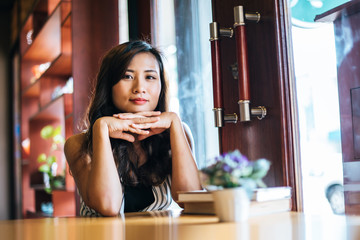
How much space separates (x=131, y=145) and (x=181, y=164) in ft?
0.99

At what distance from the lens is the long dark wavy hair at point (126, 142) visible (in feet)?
5.92

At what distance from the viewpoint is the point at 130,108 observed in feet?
5.87

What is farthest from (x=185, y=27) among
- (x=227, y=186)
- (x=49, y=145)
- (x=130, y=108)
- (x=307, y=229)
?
(x=49, y=145)

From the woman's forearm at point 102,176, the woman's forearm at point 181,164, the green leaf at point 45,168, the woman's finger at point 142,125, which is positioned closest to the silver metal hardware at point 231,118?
the woman's forearm at point 181,164

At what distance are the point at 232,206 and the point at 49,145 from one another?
4.13 metres

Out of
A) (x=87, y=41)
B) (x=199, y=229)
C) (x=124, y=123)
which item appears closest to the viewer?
(x=199, y=229)

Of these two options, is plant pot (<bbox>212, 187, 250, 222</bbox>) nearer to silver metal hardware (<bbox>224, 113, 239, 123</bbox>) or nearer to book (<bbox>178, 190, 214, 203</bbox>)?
book (<bbox>178, 190, 214, 203</bbox>)

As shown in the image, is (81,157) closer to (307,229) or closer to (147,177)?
(147,177)

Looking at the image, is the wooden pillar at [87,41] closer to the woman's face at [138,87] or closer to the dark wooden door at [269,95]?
the woman's face at [138,87]

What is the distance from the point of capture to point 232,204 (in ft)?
3.21

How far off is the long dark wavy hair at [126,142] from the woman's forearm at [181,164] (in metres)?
0.14

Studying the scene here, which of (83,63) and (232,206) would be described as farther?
(83,63)

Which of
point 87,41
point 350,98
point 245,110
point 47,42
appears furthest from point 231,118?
point 47,42

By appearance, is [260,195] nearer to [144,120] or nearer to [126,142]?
[144,120]
